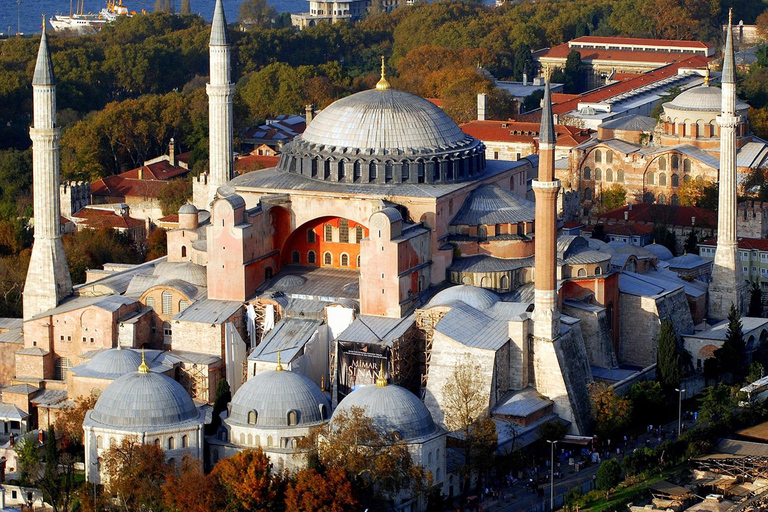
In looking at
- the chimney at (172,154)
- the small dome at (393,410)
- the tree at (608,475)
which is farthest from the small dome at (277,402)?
the chimney at (172,154)

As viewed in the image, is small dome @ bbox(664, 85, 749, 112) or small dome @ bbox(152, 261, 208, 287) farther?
small dome @ bbox(664, 85, 749, 112)

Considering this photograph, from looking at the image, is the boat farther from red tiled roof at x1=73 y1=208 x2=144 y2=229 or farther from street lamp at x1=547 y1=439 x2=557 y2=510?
street lamp at x1=547 y1=439 x2=557 y2=510

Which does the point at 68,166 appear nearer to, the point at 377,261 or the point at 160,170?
the point at 160,170

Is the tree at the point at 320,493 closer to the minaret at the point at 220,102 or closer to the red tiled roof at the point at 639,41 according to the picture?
the minaret at the point at 220,102

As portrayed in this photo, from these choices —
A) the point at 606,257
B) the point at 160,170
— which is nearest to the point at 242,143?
the point at 160,170

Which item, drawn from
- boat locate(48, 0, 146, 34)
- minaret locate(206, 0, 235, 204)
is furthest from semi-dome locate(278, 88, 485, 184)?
boat locate(48, 0, 146, 34)

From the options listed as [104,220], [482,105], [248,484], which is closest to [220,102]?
[104,220]

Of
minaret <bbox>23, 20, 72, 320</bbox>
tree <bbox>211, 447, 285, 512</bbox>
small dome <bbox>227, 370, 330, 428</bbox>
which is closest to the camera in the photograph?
tree <bbox>211, 447, 285, 512</bbox>
